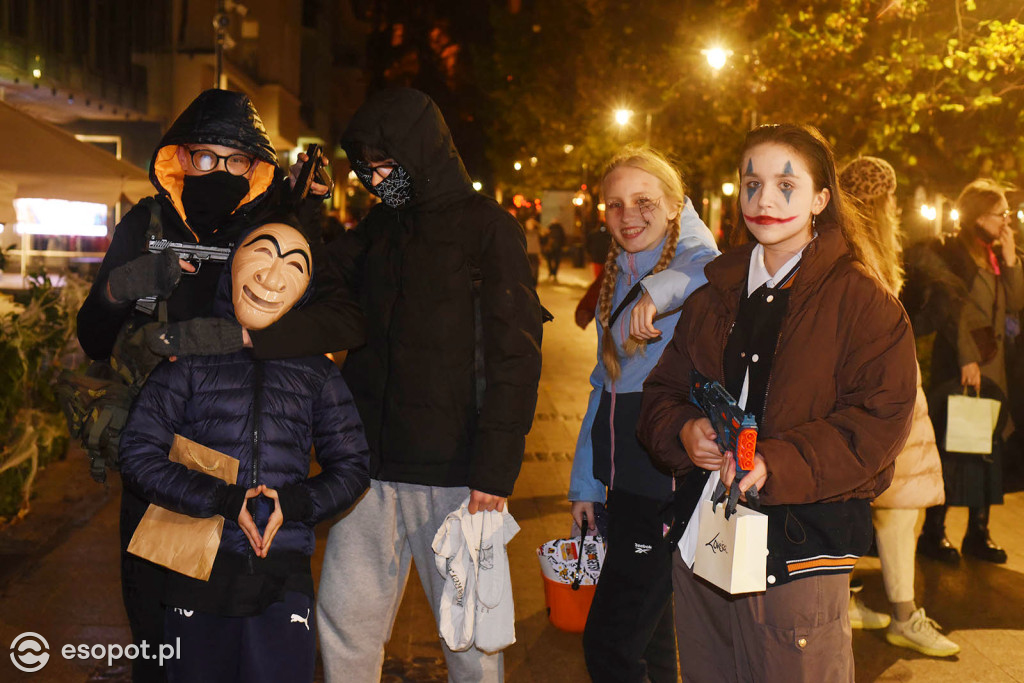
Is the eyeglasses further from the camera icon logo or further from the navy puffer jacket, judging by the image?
the camera icon logo

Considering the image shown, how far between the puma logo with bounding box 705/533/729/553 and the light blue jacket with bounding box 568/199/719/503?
92cm

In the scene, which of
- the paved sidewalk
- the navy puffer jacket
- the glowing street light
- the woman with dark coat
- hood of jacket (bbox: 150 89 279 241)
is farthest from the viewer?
the glowing street light

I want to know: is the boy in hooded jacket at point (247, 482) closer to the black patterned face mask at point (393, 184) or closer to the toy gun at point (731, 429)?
the black patterned face mask at point (393, 184)

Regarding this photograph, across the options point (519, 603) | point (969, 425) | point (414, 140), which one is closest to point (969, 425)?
point (969, 425)

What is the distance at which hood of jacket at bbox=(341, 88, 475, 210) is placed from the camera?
3.36 meters

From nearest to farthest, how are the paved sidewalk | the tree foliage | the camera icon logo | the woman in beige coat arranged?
1. the woman in beige coat
2. the camera icon logo
3. the paved sidewalk
4. the tree foliage

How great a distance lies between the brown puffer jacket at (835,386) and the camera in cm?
254

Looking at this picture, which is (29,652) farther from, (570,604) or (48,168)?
(48,168)

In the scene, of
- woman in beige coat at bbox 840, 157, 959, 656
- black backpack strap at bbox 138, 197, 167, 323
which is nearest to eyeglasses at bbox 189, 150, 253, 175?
black backpack strap at bbox 138, 197, 167, 323

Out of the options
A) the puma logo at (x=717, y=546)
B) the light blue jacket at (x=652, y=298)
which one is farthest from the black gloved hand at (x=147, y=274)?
the puma logo at (x=717, y=546)

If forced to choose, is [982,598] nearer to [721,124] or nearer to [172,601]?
[172,601]

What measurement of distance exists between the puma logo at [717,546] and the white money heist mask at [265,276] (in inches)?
52.4

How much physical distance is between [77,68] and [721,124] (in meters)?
14.6

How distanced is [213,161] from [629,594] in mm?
1920
